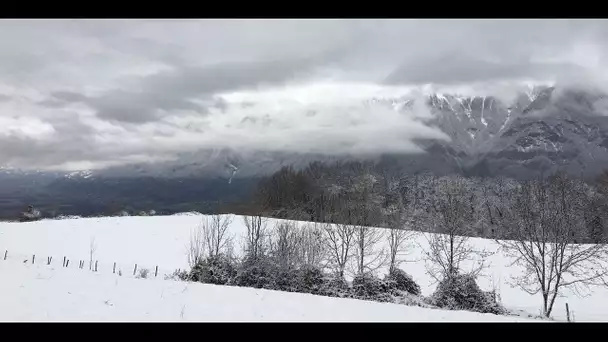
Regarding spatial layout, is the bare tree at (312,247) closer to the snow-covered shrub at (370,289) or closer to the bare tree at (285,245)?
the bare tree at (285,245)

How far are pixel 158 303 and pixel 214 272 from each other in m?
11.6

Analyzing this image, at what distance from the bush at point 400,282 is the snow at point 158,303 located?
6.66 metres

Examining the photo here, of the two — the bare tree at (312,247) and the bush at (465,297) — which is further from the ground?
the bare tree at (312,247)

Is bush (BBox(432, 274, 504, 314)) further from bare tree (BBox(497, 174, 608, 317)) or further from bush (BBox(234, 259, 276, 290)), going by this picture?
bush (BBox(234, 259, 276, 290))

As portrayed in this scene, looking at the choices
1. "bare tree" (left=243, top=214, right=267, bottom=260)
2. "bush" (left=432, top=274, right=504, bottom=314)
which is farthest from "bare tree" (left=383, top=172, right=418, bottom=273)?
"bare tree" (left=243, top=214, right=267, bottom=260)

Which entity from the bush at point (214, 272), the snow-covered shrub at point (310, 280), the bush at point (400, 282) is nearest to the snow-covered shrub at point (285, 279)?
the snow-covered shrub at point (310, 280)

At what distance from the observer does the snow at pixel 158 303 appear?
33.3 feet

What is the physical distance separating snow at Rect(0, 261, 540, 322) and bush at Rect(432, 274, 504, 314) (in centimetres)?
565

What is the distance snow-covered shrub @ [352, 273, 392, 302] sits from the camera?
21.3 m

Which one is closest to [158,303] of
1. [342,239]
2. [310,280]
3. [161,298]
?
[161,298]

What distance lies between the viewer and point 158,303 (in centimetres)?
1280
